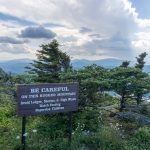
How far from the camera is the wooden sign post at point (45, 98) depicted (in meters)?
11.6

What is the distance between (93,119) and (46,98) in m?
2.95

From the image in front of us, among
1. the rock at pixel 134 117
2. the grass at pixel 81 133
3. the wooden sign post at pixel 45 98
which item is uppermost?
the wooden sign post at pixel 45 98

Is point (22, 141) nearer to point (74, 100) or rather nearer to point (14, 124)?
point (74, 100)

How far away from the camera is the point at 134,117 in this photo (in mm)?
15570

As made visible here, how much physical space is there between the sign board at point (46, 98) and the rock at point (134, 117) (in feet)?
11.5

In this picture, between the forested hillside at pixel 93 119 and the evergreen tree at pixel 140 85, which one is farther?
the evergreen tree at pixel 140 85

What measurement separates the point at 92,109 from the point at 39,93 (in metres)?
4.00

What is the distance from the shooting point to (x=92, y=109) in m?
15.4

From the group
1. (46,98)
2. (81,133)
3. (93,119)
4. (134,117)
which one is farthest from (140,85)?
(46,98)

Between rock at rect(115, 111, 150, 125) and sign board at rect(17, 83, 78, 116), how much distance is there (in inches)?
138

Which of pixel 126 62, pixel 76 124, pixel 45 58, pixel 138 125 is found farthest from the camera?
pixel 126 62

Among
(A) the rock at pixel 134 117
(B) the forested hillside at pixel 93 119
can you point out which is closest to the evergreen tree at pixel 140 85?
(B) the forested hillside at pixel 93 119

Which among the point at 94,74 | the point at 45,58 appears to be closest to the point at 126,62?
the point at 45,58

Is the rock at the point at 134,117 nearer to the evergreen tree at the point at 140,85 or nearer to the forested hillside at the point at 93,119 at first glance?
the forested hillside at the point at 93,119
